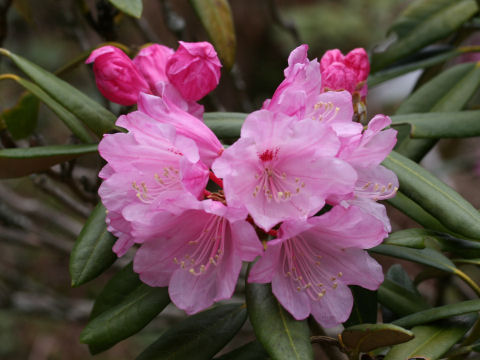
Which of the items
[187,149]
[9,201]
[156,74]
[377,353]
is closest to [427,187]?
[377,353]

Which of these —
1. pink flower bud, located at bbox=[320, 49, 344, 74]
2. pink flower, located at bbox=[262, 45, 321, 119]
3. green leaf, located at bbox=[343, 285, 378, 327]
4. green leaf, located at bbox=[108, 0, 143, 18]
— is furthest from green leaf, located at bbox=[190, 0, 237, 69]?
green leaf, located at bbox=[343, 285, 378, 327]

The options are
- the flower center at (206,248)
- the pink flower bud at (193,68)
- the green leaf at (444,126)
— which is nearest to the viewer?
the flower center at (206,248)

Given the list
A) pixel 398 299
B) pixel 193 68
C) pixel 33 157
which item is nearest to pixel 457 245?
pixel 398 299

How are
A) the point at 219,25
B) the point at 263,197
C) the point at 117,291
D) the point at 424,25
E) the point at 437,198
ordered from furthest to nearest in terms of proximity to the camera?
the point at 424,25, the point at 219,25, the point at 117,291, the point at 437,198, the point at 263,197

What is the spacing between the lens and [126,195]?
33.9 inches

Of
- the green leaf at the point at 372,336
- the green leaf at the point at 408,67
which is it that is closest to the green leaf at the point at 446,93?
the green leaf at the point at 408,67

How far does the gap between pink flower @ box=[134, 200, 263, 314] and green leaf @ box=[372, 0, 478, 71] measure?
83 cm

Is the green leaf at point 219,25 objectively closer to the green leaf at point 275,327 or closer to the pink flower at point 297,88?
the pink flower at point 297,88

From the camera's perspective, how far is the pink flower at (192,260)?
85 cm

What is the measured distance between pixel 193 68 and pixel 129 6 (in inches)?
8.5

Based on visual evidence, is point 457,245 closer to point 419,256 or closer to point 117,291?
point 419,256

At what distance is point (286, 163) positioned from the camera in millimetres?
864

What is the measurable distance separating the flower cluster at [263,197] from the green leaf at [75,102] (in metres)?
0.19

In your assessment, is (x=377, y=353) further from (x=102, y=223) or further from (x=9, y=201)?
(x=9, y=201)
